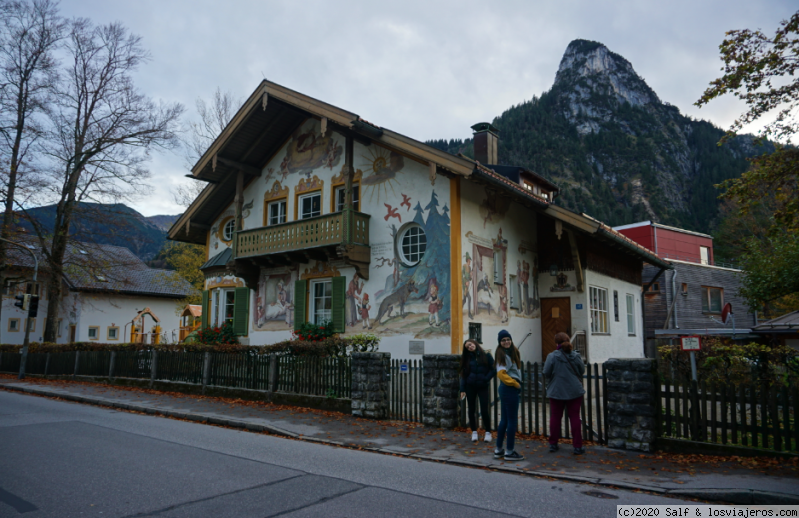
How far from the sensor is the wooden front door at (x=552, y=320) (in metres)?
18.7

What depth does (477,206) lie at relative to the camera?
16750 millimetres

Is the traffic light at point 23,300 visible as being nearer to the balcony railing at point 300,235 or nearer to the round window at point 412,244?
the balcony railing at point 300,235

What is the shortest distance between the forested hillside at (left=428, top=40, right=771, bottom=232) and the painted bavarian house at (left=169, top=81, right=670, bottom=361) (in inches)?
3352

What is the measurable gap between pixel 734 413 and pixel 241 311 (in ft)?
54.4

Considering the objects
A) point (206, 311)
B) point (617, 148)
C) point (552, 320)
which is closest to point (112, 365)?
point (206, 311)

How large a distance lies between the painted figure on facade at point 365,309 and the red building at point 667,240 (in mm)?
29071

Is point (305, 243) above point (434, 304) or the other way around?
above

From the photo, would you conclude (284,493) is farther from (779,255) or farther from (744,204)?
(779,255)

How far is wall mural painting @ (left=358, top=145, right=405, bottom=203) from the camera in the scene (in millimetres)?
17188

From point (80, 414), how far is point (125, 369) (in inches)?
280

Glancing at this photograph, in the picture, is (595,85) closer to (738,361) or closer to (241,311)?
(241,311)

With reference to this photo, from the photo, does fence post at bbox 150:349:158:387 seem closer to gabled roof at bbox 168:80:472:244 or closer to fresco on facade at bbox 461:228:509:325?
gabled roof at bbox 168:80:472:244

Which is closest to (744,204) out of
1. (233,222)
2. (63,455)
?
(63,455)

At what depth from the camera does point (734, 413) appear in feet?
25.8
